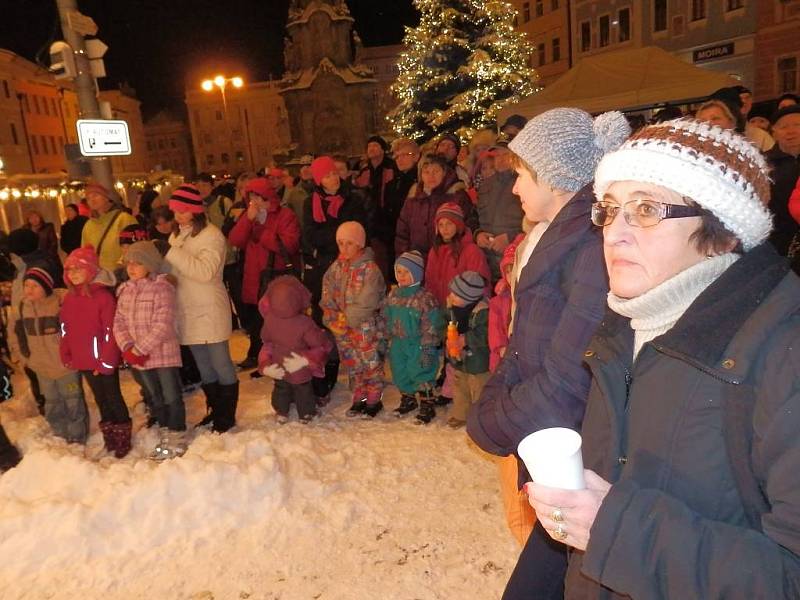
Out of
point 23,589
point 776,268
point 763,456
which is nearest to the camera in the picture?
point 763,456

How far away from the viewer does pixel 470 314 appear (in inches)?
196

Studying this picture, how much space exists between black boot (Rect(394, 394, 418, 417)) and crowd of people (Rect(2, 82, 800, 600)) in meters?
0.02

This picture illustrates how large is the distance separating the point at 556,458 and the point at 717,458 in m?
0.32

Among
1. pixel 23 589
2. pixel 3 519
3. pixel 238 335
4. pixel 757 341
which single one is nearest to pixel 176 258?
pixel 3 519

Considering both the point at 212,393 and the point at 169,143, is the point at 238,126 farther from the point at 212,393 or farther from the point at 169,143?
the point at 212,393

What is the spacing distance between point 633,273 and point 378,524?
9.96 ft

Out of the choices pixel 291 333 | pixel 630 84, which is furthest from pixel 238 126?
pixel 291 333

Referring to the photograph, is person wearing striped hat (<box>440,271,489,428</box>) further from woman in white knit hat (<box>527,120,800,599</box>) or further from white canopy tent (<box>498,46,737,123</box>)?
white canopy tent (<box>498,46,737,123</box>)

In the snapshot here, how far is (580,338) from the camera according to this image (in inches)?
78.5

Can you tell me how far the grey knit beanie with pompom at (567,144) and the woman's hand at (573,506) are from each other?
1.37 metres

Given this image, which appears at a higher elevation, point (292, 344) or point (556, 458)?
point (556, 458)

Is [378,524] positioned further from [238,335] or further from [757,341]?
[238,335]

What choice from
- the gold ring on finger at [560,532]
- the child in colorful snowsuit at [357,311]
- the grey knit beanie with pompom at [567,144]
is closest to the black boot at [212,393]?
the child in colorful snowsuit at [357,311]

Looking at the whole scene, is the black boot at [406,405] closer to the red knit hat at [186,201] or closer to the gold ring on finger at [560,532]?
the red knit hat at [186,201]
